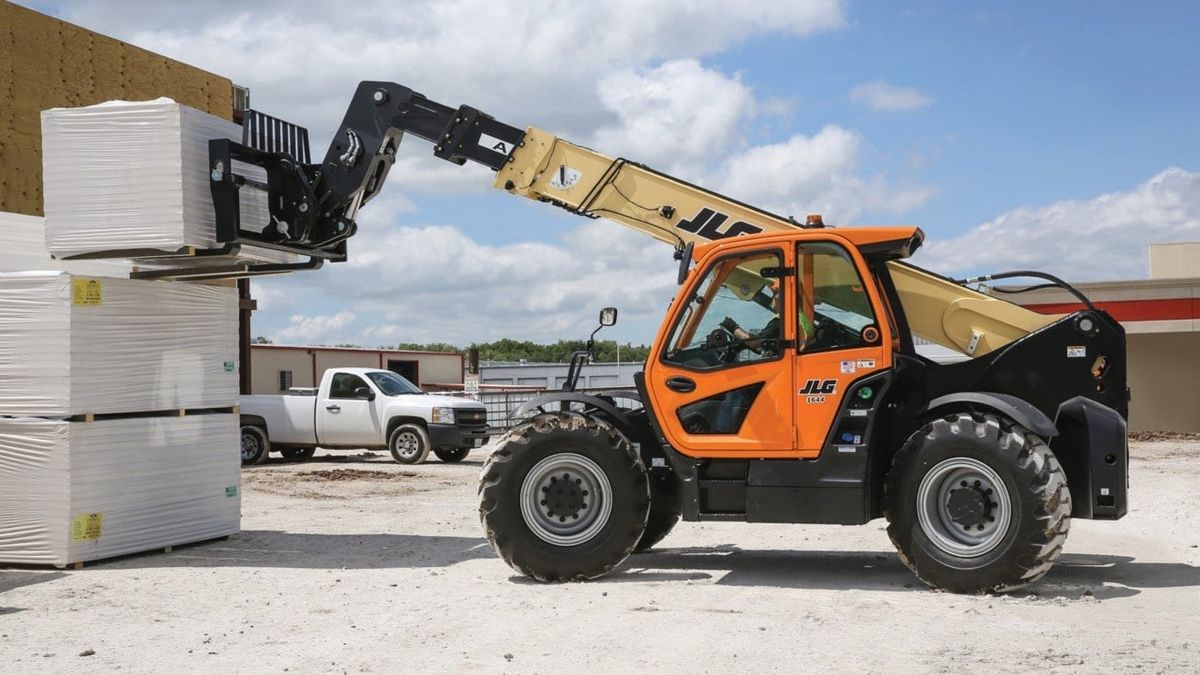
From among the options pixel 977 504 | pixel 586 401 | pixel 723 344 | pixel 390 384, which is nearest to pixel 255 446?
pixel 390 384

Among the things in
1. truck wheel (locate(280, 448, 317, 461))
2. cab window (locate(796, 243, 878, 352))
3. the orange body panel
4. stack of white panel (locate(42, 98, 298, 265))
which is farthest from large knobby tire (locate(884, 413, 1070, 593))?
truck wheel (locate(280, 448, 317, 461))

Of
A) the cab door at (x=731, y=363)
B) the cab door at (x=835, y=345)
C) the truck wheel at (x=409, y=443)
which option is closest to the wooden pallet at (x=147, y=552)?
the cab door at (x=731, y=363)

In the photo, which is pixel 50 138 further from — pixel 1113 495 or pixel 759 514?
pixel 1113 495

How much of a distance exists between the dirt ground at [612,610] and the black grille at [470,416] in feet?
30.3

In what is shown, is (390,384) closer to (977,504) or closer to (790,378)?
(790,378)

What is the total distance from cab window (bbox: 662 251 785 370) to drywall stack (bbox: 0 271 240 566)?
4.91 meters

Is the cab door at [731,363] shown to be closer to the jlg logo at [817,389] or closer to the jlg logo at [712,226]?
the jlg logo at [817,389]

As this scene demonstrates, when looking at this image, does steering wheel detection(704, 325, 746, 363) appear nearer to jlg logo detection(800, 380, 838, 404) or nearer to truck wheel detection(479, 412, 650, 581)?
jlg logo detection(800, 380, 838, 404)

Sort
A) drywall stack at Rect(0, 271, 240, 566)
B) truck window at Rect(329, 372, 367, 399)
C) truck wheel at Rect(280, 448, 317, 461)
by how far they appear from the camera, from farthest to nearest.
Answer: truck wheel at Rect(280, 448, 317, 461)
truck window at Rect(329, 372, 367, 399)
drywall stack at Rect(0, 271, 240, 566)

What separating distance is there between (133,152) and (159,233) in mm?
754

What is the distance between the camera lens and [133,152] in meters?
9.91

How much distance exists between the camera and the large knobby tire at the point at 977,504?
7.80m

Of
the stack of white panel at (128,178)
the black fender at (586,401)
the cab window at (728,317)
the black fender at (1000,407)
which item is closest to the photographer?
the black fender at (1000,407)

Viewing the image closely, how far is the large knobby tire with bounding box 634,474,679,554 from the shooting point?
30.7ft
